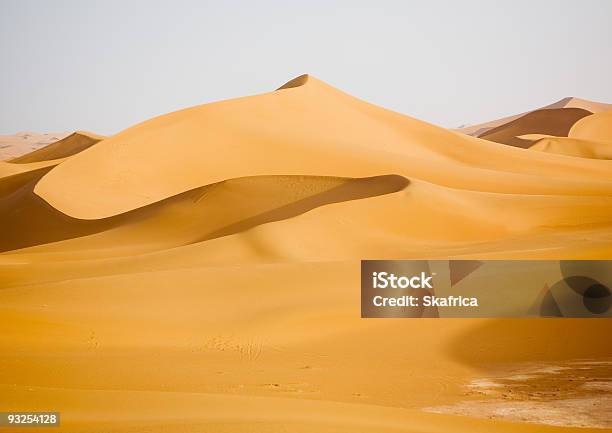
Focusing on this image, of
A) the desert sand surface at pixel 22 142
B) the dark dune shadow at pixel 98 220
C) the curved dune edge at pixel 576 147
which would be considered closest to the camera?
the dark dune shadow at pixel 98 220

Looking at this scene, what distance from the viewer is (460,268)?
14805 millimetres

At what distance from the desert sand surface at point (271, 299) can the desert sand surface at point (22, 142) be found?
285 feet

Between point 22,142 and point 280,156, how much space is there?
4257 inches

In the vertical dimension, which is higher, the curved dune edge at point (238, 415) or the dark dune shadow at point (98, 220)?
the dark dune shadow at point (98, 220)

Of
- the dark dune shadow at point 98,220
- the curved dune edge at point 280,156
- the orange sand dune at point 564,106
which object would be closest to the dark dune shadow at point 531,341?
the dark dune shadow at point 98,220

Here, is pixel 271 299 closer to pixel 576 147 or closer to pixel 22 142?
pixel 576 147

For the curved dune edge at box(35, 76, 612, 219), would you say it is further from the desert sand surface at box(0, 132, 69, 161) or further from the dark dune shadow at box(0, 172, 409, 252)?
the desert sand surface at box(0, 132, 69, 161)

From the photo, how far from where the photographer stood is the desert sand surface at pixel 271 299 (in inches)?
310

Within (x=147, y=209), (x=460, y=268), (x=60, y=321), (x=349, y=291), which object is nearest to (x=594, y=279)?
(x=460, y=268)

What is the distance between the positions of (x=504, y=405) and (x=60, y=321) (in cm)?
685

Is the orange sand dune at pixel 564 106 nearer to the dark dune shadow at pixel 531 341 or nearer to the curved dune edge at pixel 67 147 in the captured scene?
the curved dune edge at pixel 67 147

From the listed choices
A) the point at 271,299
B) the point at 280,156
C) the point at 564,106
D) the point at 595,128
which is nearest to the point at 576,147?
the point at 595,128

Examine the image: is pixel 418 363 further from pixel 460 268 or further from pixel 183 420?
pixel 183 420

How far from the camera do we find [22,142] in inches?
5241
